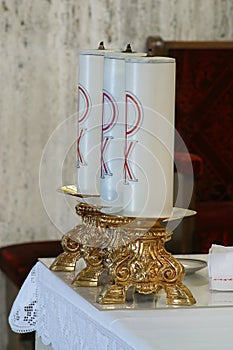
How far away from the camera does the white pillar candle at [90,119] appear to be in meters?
2.18

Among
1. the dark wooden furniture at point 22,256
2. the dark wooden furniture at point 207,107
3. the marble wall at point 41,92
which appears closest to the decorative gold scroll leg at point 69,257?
the dark wooden furniture at point 22,256

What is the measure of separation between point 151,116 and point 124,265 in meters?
0.29

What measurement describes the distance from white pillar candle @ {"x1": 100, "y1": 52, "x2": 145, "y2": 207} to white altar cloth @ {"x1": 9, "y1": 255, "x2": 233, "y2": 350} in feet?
0.74

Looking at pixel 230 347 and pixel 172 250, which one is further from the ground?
pixel 230 347

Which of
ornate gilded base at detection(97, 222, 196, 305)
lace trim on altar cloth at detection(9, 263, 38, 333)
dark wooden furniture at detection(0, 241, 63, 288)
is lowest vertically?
dark wooden furniture at detection(0, 241, 63, 288)

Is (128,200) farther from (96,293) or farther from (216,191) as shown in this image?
(216,191)

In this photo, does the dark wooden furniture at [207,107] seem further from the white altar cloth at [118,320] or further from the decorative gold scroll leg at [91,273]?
the decorative gold scroll leg at [91,273]

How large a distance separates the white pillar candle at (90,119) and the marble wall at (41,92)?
1999 mm

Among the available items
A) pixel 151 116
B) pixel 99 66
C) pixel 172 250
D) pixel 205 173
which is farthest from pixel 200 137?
pixel 151 116

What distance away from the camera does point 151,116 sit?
1881 mm

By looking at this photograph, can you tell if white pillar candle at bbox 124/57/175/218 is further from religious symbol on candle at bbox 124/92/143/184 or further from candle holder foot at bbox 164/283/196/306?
candle holder foot at bbox 164/283/196/306

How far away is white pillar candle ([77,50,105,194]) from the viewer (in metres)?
2.18

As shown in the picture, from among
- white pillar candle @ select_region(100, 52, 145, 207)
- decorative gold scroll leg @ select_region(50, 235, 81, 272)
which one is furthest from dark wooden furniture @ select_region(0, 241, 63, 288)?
white pillar candle @ select_region(100, 52, 145, 207)

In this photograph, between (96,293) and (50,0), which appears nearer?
(96,293)
